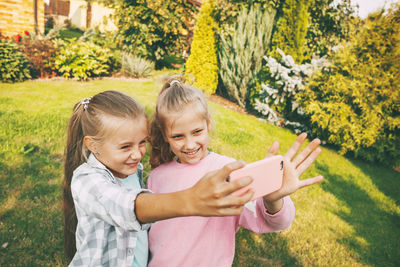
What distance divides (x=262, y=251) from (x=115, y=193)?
7.55 feet

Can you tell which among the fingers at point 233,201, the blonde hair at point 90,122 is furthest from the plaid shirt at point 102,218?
the fingers at point 233,201

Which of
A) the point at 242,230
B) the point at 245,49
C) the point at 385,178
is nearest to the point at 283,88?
the point at 245,49

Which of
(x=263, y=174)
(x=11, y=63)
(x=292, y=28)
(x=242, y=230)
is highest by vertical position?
(x=292, y=28)

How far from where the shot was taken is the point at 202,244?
4.52ft

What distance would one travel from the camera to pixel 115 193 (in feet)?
2.96

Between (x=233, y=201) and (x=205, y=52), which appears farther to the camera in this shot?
(x=205, y=52)

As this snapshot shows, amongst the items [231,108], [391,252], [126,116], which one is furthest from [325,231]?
[231,108]

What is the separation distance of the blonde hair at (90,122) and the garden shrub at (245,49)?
6.72 m

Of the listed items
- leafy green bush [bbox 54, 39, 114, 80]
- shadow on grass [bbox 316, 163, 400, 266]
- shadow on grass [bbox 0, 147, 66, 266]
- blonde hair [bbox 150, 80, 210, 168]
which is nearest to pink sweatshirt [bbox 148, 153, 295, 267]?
blonde hair [bbox 150, 80, 210, 168]

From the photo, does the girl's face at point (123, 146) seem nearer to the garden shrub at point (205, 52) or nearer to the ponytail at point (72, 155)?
the ponytail at point (72, 155)

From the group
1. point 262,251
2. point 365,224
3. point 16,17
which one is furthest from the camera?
point 16,17

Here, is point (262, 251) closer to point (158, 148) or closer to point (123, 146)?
point (158, 148)

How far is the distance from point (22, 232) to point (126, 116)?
209 centimetres

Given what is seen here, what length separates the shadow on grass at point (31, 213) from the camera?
2.24m
